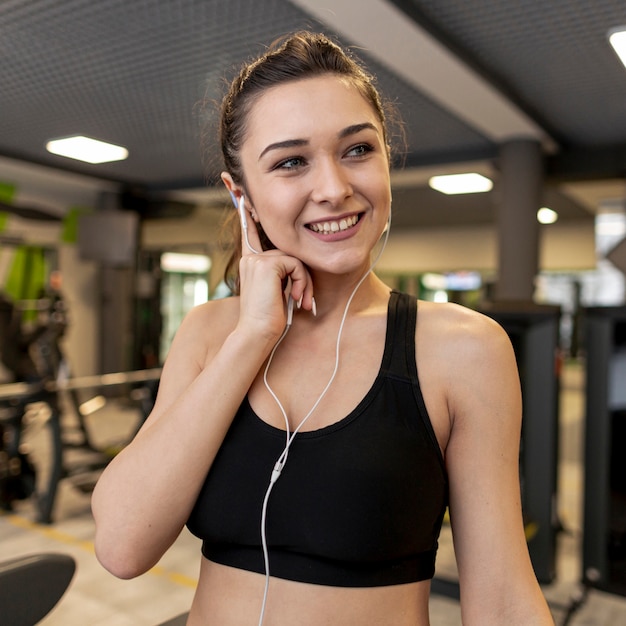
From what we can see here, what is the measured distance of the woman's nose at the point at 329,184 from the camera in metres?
0.87

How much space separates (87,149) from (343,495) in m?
5.93

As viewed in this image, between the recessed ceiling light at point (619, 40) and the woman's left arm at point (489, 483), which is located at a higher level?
the recessed ceiling light at point (619, 40)

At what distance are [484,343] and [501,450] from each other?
153 millimetres

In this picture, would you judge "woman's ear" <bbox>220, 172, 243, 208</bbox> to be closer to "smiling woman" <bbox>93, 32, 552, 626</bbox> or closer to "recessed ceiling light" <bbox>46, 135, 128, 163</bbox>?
"smiling woman" <bbox>93, 32, 552, 626</bbox>

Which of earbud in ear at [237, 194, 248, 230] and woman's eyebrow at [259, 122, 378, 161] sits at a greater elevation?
woman's eyebrow at [259, 122, 378, 161]

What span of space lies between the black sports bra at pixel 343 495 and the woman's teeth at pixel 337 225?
21 cm

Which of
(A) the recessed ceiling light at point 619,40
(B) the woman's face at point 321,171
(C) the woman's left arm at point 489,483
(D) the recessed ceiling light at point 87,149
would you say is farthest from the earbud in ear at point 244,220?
(D) the recessed ceiling light at point 87,149

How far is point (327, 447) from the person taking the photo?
2.84 feet

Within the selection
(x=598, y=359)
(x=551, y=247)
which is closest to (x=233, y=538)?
(x=598, y=359)

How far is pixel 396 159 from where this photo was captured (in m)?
1.34

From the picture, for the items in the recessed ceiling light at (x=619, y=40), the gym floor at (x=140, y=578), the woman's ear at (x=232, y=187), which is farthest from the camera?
the recessed ceiling light at (x=619, y=40)

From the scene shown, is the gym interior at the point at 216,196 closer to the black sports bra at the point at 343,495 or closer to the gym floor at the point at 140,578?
the gym floor at the point at 140,578

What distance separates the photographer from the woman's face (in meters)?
0.89

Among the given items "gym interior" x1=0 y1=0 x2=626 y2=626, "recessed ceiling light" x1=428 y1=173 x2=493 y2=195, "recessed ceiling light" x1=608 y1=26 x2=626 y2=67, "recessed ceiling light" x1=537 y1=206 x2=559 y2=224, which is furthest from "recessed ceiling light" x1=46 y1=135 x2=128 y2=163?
"recessed ceiling light" x1=537 y1=206 x2=559 y2=224
